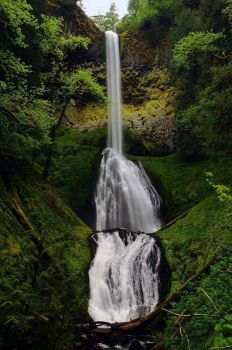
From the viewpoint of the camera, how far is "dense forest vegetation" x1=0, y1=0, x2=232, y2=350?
316 inches

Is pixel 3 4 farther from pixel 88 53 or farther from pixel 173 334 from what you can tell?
pixel 88 53

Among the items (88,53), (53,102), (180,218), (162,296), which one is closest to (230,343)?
(162,296)

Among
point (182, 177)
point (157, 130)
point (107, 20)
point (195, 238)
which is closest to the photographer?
point (195, 238)

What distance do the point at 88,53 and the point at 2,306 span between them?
28.7 m

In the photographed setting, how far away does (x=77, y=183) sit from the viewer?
23.4 metres

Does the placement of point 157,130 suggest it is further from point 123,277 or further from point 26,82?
point 123,277

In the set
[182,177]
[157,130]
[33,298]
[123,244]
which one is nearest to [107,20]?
[157,130]

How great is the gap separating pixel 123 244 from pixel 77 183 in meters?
6.95

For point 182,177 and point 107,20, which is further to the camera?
point 107,20

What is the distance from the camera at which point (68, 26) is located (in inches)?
1284

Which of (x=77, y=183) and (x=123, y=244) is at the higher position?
(x=77, y=183)

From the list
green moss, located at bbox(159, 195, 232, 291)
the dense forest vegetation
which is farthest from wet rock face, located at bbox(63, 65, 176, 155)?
green moss, located at bbox(159, 195, 232, 291)

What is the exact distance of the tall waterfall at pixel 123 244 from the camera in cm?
1411

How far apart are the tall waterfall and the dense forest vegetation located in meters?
0.65
